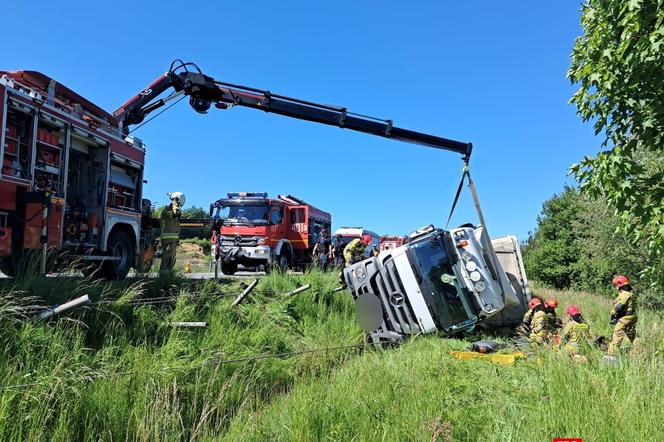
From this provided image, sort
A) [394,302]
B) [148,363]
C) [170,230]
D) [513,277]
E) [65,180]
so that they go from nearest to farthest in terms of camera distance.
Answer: [148,363], [394,302], [65,180], [513,277], [170,230]

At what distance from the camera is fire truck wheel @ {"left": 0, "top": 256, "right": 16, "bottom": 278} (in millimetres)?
6672

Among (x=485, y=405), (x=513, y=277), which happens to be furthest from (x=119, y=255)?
(x=485, y=405)

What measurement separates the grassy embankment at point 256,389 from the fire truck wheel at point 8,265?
1550mm

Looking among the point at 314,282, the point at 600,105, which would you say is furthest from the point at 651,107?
the point at 314,282

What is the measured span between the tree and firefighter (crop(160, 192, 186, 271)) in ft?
29.3

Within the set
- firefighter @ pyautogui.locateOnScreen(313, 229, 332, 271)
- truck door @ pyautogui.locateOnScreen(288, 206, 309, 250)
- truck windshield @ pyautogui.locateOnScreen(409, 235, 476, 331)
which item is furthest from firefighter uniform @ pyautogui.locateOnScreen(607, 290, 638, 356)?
truck door @ pyautogui.locateOnScreen(288, 206, 309, 250)

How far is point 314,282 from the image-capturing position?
9.52 m

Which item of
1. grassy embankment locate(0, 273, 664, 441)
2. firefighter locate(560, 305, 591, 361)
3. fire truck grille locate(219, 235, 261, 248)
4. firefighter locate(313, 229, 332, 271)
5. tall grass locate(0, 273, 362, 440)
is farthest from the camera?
firefighter locate(313, 229, 332, 271)

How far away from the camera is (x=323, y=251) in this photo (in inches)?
763

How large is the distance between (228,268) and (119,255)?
7126 millimetres

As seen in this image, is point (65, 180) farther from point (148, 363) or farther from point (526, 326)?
point (526, 326)

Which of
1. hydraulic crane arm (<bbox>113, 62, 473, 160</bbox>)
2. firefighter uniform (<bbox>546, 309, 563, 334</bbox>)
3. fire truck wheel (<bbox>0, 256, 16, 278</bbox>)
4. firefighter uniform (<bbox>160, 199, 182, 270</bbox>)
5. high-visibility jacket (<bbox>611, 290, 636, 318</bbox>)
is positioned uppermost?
hydraulic crane arm (<bbox>113, 62, 473, 160</bbox>)

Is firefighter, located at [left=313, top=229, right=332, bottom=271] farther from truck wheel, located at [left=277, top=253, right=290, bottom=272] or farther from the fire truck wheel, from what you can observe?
the fire truck wheel

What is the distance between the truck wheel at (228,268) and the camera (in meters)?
16.4
